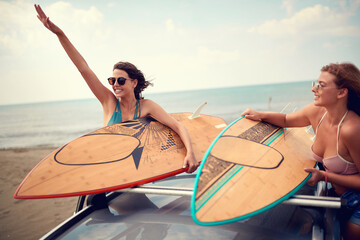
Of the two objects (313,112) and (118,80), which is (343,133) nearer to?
(313,112)

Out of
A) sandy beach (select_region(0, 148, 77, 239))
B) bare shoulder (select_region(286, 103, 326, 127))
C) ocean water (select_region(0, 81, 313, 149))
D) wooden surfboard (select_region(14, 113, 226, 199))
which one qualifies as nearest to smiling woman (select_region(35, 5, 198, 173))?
wooden surfboard (select_region(14, 113, 226, 199))

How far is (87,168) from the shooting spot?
2.30m

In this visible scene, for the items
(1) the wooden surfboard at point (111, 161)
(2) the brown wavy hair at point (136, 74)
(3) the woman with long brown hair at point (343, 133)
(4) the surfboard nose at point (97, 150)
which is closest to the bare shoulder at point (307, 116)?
(3) the woman with long brown hair at point (343, 133)

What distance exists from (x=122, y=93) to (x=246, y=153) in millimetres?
1617

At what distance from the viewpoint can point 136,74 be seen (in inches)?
118

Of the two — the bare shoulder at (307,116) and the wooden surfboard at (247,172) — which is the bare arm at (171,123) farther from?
the bare shoulder at (307,116)

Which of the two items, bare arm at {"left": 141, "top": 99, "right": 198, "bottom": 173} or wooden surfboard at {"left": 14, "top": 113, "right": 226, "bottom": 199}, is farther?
bare arm at {"left": 141, "top": 99, "right": 198, "bottom": 173}

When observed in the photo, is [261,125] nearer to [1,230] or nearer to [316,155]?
[316,155]

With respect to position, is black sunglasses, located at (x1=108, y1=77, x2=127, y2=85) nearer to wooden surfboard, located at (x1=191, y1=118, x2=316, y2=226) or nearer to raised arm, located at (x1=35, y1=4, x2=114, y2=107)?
raised arm, located at (x1=35, y1=4, x2=114, y2=107)

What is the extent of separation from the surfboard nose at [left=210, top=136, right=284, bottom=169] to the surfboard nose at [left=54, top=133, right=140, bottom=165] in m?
0.99

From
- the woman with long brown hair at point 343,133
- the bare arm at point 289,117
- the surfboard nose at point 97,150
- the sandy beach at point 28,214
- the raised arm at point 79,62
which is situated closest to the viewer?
the woman with long brown hair at point 343,133

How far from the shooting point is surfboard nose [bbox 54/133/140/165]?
2.39 m

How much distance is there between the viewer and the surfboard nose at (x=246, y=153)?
6.80 feet

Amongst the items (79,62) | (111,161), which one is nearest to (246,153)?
(111,161)
